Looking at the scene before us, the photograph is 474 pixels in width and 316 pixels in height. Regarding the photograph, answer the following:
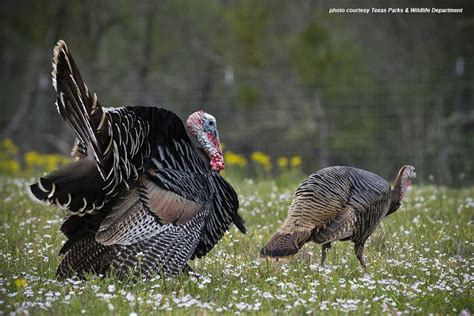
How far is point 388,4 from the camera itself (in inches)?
598

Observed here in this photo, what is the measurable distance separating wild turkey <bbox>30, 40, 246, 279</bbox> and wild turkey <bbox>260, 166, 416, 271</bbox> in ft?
2.00

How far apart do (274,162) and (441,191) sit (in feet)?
20.2

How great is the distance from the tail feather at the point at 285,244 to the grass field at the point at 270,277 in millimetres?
211

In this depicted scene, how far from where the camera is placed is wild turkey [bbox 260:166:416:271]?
5.39 metres

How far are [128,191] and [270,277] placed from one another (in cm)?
127

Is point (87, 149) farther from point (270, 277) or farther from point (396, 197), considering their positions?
point (396, 197)

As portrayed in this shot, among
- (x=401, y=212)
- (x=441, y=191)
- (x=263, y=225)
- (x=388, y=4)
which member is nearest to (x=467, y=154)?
(x=388, y=4)

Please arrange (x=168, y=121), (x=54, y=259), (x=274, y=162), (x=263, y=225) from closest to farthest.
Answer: (x=168, y=121), (x=54, y=259), (x=263, y=225), (x=274, y=162)

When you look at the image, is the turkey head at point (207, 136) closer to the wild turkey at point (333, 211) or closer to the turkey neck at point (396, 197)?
the wild turkey at point (333, 211)

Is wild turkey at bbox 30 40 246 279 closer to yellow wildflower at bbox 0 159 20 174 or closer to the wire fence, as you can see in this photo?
yellow wildflower at bbox 0 159 20 174

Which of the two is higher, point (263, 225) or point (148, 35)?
point (148, 35)

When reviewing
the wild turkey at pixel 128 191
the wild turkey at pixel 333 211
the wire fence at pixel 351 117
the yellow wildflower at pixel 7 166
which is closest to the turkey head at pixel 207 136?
the wild turkey at pixel 128 191

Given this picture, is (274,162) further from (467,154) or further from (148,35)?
(148,35)

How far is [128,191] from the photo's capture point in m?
5.10
